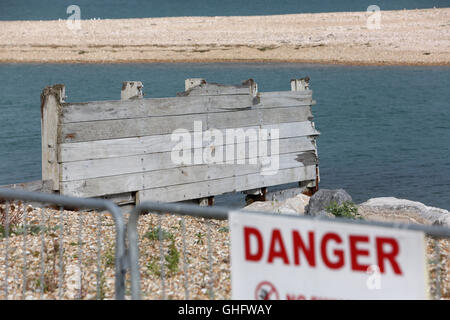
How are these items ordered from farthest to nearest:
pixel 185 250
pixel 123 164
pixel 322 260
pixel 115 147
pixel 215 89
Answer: pixel 215 89, pixel 123 164, pixel 115 147, pixel 185 250, pixel 322 260

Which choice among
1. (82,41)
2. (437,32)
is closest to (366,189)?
(437,32)

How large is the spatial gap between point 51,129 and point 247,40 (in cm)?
7085

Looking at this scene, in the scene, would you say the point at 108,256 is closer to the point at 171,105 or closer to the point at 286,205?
the point at 171,105

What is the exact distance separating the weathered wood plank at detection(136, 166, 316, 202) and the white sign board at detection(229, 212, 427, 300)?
25.6ft

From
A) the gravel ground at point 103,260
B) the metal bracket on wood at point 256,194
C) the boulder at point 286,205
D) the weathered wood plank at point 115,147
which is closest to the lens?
the gravel ground at point 103,260

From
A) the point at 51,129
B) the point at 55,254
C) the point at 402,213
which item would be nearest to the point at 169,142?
the point at 51,129

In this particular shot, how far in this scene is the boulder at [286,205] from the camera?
14.6m

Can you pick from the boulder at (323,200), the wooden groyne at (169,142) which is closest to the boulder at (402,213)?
the boulder at (323,200)

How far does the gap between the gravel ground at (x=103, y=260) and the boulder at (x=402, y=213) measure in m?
2.95

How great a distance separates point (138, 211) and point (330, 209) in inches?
285

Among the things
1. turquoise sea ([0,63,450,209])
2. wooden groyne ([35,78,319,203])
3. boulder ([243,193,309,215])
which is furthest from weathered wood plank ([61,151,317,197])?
turquoise sea ([0,63,450,209])

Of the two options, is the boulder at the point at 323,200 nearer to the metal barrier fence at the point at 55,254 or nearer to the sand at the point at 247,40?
the metal barrier fence at the point at 55,254

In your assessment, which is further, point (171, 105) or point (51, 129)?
point (171, 105)

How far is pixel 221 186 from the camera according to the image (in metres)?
14.2
